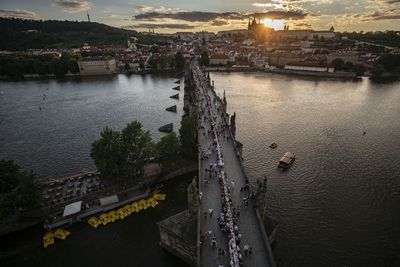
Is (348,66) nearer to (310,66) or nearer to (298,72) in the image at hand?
(310,66)

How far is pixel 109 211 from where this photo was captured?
38969mm

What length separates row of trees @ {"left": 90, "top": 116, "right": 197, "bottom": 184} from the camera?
1570 inches

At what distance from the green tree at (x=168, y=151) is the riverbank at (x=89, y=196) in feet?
5.74

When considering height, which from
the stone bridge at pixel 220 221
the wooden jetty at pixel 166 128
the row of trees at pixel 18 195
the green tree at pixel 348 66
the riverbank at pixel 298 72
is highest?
the stone bridge at pixel 220 221

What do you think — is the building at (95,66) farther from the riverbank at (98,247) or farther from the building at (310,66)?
the riverbank at (98,247)

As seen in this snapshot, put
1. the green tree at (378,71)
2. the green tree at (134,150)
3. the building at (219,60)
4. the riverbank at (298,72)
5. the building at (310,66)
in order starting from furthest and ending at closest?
the building at (219,60) → the building at (310,66) → the riverbank at (298,72) → the green tree at (378,71) → the green tree at (134,150)

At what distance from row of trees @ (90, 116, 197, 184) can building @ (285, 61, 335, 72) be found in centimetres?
11223

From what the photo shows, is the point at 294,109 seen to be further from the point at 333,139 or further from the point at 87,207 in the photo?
the point at 87,207

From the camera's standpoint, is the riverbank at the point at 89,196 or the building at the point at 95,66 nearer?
the riverbank at the point at 89,196

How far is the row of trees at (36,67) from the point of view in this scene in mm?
141500

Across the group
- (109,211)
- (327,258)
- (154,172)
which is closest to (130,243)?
(109,211)

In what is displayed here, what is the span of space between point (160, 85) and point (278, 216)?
96.7 meters

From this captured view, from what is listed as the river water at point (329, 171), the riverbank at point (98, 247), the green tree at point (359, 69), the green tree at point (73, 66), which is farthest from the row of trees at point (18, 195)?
the green tree at point (359, 69)

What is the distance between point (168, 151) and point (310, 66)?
119 metres
